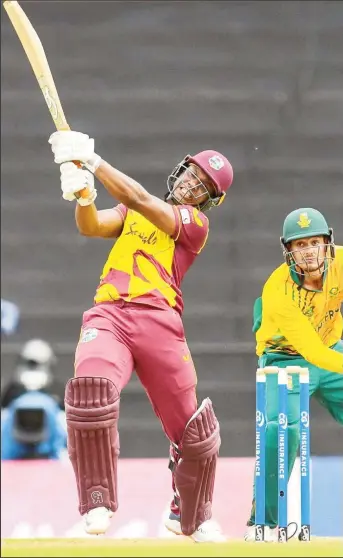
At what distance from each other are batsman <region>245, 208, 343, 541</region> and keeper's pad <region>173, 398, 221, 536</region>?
0.20 metres

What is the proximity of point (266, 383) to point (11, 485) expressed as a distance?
1305 millimetres

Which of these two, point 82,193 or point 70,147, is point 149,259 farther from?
point 70,147

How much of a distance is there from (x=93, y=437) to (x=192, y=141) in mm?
2134

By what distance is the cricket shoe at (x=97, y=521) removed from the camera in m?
2.36

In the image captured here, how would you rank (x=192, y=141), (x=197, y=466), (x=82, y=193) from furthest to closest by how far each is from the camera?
(x=192, y=141) → (x=197, y=466) → (x=82, y=193)

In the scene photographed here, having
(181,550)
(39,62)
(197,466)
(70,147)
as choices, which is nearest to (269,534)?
(197,466)

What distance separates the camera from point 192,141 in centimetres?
430

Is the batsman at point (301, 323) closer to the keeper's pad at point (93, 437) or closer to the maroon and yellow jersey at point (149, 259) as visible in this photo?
the maroon and yellow jersey at point (149, 259)

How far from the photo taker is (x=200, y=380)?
14.0 feet

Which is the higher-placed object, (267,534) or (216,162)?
(216,162)

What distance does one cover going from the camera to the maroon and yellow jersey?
261 cm

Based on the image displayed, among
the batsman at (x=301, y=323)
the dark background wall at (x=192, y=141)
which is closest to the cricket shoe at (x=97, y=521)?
the batsman at (x=301, y=323)

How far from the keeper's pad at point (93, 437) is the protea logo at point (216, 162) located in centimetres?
72

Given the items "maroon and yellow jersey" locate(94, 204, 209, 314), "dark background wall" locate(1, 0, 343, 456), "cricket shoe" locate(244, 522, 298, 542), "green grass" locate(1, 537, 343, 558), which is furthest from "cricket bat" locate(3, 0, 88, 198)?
"dark background wall" locate(1, 0, 343, 456)
